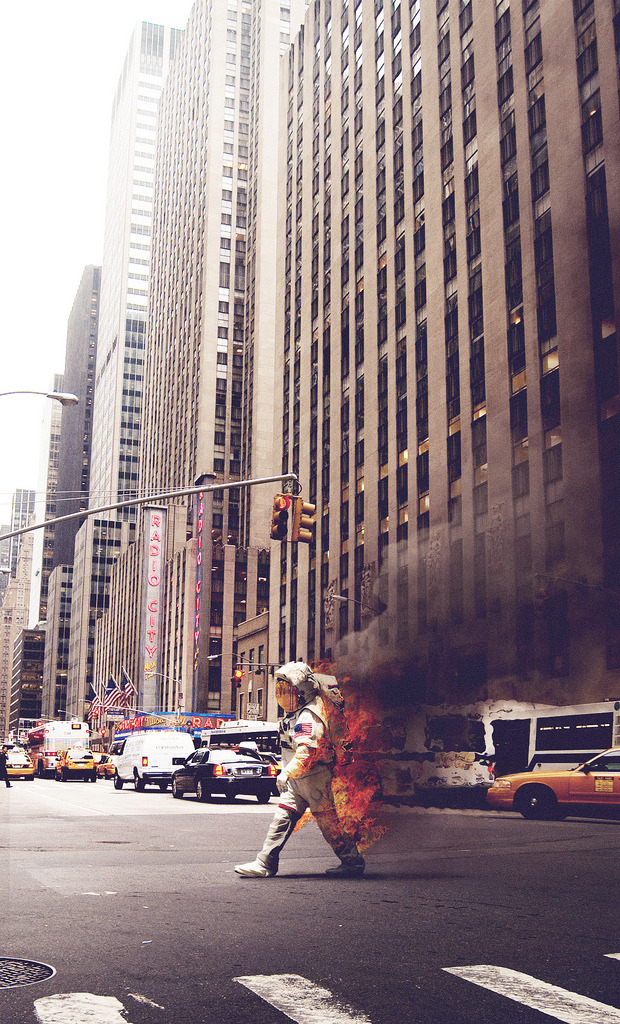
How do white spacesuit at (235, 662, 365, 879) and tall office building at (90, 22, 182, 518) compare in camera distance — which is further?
tall office building at (90, 22, 182, 518)

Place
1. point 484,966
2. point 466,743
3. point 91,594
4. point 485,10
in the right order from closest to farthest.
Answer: point 484,966 < point 466,743 < point 485,10 < point 91,594

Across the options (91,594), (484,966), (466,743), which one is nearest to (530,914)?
(484,966)

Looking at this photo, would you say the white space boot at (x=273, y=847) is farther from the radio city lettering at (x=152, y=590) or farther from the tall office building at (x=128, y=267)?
the tall office building at (x=128, y=267)

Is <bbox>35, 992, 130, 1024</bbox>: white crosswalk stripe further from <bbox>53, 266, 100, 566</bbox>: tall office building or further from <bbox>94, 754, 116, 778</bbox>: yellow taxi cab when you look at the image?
<bbox>53, 266, 100, 566</bbox>: tall office building

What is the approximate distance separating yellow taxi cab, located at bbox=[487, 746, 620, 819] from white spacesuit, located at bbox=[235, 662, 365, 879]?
973cm

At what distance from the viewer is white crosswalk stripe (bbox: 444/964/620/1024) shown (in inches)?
161

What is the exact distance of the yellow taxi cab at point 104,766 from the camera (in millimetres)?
41578

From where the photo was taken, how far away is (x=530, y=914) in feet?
21.5

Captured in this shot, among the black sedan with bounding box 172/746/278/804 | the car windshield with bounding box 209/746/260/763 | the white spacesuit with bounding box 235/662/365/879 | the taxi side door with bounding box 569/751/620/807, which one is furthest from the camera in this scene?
the car windshield with bounding box 209/746/260/763

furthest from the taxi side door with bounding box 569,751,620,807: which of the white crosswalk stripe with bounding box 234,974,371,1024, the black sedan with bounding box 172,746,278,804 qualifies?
the white crosswalk stripe with bounding box 234,974,371,1024

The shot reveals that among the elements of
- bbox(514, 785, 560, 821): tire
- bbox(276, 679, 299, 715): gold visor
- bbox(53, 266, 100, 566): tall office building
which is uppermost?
bbox(53, 266, 100, 566): tall office building

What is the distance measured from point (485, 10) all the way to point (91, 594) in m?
121

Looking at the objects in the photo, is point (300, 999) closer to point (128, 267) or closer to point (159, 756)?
point (159, 756)

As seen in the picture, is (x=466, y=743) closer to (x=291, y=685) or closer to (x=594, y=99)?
(x=291, y=685)
